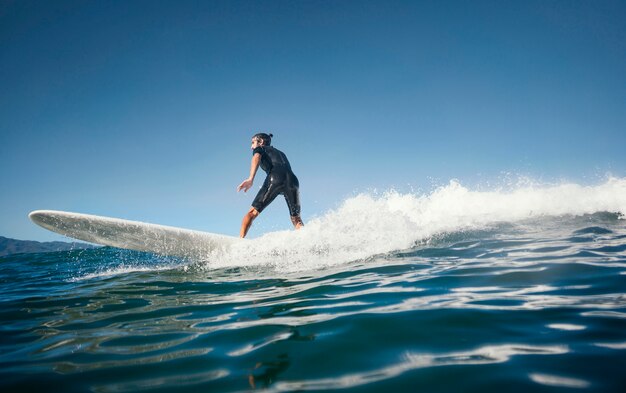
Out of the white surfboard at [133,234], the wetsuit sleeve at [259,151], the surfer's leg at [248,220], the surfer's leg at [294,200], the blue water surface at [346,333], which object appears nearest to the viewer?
the blue water surface at [346,333]

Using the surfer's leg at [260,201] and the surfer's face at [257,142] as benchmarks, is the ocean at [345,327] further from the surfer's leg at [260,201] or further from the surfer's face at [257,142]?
the surfer's face at [257,142]

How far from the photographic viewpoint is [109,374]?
1.59m

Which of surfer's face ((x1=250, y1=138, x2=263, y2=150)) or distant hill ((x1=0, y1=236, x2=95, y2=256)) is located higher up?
distant hill ((x1=0, y1=236, x2=95, y2=256))

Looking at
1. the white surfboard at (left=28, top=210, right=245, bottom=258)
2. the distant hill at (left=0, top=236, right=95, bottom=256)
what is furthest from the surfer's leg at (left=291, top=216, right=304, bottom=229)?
the distant hill at (left=0, top=236, right=95, bottom=256)

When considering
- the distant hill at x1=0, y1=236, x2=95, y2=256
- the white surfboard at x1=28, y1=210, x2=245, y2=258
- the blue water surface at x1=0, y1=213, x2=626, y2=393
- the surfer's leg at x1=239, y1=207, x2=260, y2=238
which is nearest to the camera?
the blue water surface at x1=0, y1=213, x2=626, y2=393

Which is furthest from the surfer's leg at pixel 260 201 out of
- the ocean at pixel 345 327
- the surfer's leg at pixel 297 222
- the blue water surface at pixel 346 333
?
the blue water surface at pixel 346 333

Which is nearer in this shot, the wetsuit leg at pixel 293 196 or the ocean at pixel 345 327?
the ocean at pixel 345 327

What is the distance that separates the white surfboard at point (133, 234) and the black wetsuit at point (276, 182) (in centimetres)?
99

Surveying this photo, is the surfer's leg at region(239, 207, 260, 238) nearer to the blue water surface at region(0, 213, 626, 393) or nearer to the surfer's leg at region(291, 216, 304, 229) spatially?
the surfer's leg at region(291, 216, 304, 229)

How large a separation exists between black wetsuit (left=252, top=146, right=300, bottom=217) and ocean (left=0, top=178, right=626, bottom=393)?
6.23 ft

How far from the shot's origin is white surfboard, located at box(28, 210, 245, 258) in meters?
5.84

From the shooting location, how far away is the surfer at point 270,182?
6223 mm

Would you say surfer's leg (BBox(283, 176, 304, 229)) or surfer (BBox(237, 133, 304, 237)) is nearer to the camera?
surfer (BBox(237, 133, 304, 237))

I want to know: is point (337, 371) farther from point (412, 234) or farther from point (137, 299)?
point (412, 234)
